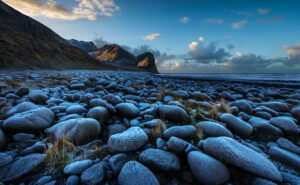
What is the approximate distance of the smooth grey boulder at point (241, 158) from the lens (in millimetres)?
985

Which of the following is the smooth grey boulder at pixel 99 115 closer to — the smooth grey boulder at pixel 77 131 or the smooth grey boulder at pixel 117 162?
the smooth grey boulder at pixel 77 131

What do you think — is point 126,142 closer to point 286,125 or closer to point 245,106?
point 286,125

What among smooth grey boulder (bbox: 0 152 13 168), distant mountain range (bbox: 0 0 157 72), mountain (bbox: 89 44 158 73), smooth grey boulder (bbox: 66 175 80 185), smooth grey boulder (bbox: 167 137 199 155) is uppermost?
mountain (bbox: 89 44 158 73)

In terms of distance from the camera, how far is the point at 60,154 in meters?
1.14

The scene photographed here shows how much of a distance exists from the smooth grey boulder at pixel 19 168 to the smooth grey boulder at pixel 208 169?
4.52 feet

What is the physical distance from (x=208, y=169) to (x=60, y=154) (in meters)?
1.38

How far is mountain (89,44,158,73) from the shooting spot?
290 ft

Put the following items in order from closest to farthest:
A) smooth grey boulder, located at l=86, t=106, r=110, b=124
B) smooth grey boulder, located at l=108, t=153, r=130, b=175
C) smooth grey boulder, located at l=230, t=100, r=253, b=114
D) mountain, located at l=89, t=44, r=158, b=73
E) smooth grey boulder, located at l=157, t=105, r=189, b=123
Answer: smooth grey boulder, located at l=108, t=153, r=130, b=175 < smooth grey boulder, located at l=86, t=106, r=110, b=124 < smooth grey boulder, located at l=157, t=105, r=189, b=123 < smooth grey boulder, located at l=230, t=100, r=253, b=114 < mountain, located at l=89, t=44, r=158, b=73

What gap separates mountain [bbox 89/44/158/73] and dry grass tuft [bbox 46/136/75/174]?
8596cm

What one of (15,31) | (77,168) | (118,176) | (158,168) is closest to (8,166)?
(77,168)

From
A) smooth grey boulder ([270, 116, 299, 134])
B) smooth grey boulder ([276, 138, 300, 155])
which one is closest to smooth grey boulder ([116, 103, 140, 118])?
smooth grey boulder ([276, 138, 300, 155])

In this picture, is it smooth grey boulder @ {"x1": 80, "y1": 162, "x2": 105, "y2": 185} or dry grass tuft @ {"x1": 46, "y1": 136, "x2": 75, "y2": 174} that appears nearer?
smooth grey boulder @ {"x1": 80, "y1": 162, "x2": 105, "y2": 185}

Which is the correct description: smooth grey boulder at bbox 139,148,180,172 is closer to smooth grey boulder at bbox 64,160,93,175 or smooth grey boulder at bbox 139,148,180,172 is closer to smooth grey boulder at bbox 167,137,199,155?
smooth grey boulder at bbox 167,137,199,155

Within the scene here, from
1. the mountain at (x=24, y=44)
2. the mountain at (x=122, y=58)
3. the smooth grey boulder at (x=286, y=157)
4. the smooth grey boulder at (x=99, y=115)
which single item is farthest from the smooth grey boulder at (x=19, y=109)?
the mountain at (x=122, y=58)
